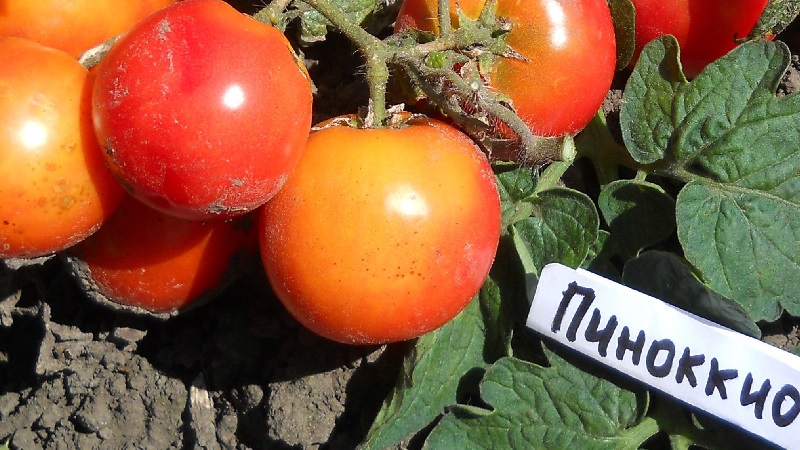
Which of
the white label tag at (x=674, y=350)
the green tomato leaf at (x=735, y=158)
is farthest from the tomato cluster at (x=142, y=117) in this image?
the green tomato leaf at (x=735, y=158)

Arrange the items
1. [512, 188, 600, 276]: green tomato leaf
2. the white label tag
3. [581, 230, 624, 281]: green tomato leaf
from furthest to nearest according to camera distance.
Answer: [581, 230, 624, 281]: green tomato leaf < [512, 188, 600, 276]: green tomato leaf < the white label tag

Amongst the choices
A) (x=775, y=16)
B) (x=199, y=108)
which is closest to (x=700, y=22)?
(x=775, y=16)

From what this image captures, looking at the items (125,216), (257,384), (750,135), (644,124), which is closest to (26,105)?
(125,216)

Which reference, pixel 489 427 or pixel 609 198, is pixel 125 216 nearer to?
pixel 489 427

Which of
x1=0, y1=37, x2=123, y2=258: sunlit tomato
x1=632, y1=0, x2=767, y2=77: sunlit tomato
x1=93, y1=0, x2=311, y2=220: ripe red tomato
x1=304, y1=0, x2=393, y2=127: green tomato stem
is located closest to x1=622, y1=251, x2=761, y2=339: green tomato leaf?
x1=632, y1=0, x2=767, y2=77: sunlit tomato

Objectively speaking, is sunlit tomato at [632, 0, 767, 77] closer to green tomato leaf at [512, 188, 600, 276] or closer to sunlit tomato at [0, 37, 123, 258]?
green tomato leaf at [512, 188, 600, 276]
